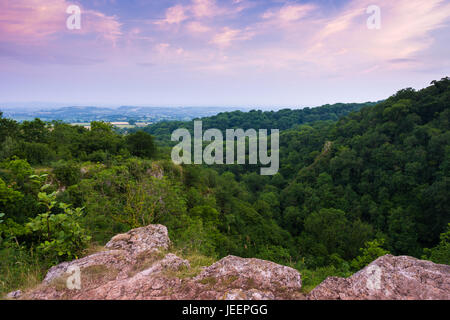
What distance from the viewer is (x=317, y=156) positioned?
2648 inches

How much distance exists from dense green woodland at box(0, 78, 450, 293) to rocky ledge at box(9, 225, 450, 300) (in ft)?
2.40

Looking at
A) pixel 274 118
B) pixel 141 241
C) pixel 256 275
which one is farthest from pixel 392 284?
pixel 274 118

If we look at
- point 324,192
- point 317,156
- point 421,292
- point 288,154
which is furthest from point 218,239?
point 288,154

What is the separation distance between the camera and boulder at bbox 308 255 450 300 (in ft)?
A: 9.86

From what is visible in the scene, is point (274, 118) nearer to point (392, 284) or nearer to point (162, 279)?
point (392, 284)

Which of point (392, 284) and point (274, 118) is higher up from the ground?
point (274, 118)

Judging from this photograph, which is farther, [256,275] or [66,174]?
[66,174]

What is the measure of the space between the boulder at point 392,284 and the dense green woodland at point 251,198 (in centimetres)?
213

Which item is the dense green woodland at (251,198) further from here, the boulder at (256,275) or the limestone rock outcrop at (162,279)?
the boulder at (256,275)

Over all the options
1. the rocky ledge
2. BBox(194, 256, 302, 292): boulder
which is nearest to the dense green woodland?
the rocky ledge

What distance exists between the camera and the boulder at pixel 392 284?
118 inches

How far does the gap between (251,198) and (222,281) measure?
168 feet

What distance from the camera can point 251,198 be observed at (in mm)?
53750
